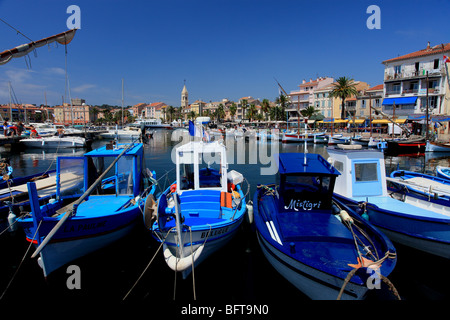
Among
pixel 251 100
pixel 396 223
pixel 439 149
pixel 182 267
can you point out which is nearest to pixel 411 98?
pixel 439 149

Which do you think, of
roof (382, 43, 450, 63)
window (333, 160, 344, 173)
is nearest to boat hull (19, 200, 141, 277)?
window (333, 160, 344, 173)

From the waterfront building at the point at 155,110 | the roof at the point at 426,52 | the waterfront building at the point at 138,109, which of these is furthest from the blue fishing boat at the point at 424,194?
the waterfront building at the point at 138,109

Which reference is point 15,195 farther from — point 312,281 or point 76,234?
point 312,281

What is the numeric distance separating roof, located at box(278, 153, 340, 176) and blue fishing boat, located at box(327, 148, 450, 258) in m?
2.01

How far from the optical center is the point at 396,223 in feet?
29.0

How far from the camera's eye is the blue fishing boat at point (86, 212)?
702 cm

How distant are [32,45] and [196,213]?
865cm

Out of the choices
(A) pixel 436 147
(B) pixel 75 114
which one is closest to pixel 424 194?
(A) pixel 436 147

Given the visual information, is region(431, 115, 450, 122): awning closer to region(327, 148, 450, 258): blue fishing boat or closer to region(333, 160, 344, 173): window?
region(327, 148, 450, 258): blue fishing boat

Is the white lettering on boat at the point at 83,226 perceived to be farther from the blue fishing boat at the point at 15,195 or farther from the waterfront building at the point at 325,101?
the waterfront building at the point at 325,101

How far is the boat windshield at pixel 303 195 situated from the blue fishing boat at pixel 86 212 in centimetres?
480
